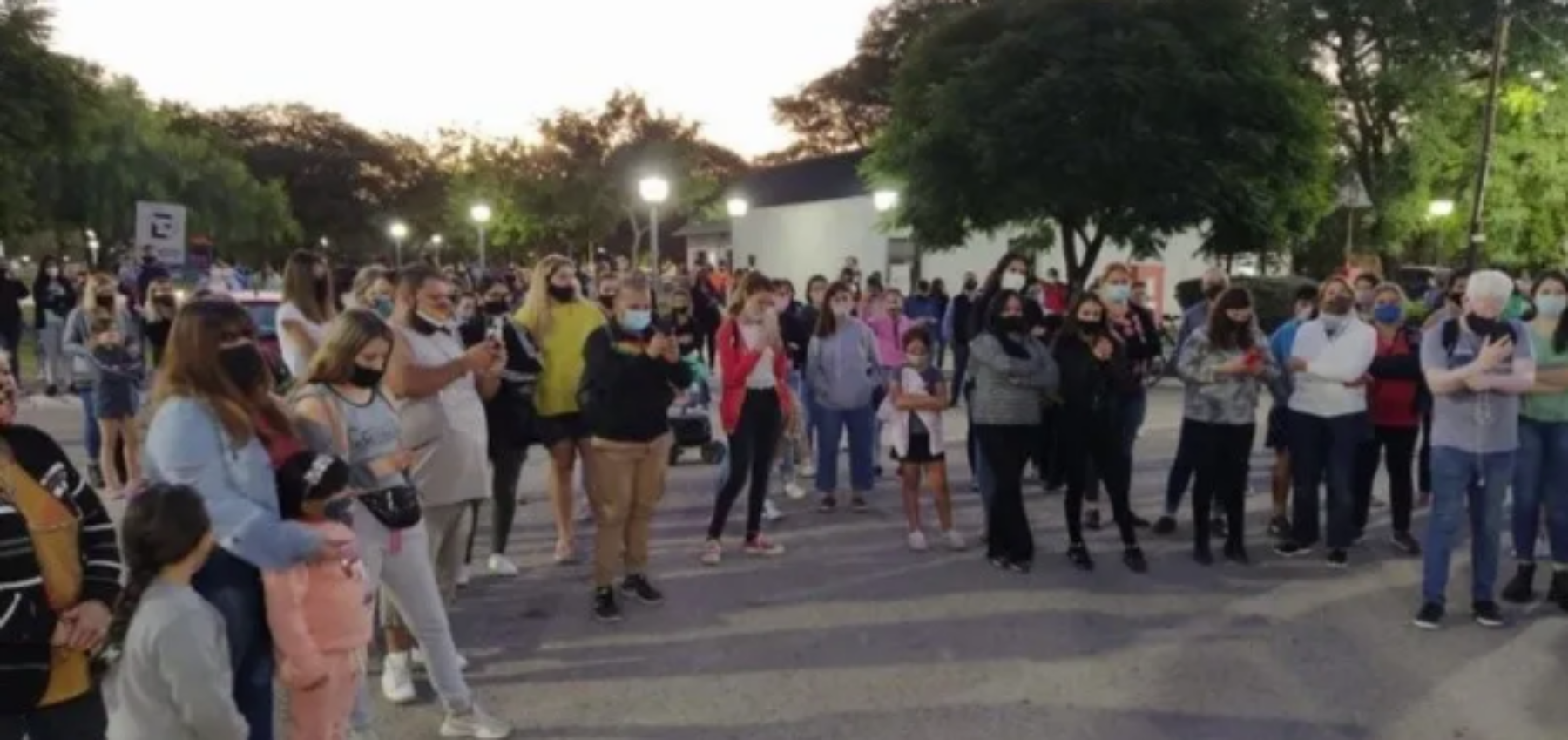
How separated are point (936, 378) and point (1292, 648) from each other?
3030 mm

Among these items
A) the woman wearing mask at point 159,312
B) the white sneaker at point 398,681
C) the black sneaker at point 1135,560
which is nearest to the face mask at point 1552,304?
the black sneaker at point 1135,560

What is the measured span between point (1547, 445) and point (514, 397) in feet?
18.3

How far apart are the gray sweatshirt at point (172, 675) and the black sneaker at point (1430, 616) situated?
5730 millimetres

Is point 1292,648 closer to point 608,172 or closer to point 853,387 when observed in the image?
point 853,387

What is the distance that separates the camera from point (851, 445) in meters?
9.34

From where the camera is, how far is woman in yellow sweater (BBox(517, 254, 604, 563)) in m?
7.32

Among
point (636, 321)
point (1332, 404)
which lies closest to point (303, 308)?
point (636, 321)

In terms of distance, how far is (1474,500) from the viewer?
656 cm

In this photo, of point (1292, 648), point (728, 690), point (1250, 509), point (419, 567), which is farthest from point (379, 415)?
point (1250, 509)

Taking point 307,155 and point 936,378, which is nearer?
point 936,378

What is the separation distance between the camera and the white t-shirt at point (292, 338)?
6.14 metres

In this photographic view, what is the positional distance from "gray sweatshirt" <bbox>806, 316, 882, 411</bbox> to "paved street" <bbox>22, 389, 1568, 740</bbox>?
1.19m

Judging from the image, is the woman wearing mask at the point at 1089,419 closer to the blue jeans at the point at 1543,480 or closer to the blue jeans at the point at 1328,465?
the blue jeans at the point at 1328,465

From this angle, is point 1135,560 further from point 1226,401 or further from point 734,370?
point 734,370
